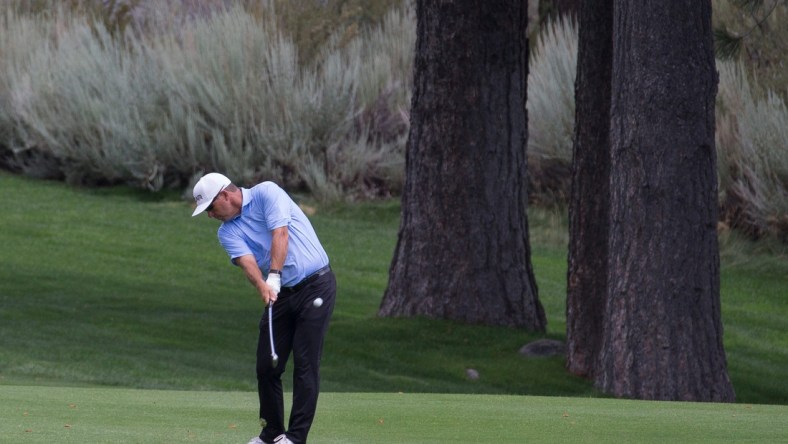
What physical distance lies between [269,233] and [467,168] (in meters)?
9.11

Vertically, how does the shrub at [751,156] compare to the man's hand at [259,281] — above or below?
below

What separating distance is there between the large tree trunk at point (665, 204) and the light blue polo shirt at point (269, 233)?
5.46m

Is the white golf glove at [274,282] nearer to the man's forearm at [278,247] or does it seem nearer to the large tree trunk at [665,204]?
the man's forearm at [278,247]

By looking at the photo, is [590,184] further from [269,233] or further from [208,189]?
[208,189]

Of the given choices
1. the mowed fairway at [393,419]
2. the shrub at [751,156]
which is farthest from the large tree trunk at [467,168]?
the shrub at [751,156]

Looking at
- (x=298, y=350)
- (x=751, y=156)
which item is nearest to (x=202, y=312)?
(x=751, y=156)

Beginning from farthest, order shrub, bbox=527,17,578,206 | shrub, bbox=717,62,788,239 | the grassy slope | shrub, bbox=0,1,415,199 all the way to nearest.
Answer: shrub, bbox=0,1,415,199
shrub, bbox=527,17,578,206
shrub, bbox=717,62,788,239
the grassy slope

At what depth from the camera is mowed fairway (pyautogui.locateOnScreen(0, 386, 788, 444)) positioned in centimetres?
921

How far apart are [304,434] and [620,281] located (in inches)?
231

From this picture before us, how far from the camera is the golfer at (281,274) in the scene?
343 inches

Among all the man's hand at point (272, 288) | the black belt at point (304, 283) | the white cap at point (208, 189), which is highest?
the white cap at point (208, 189)

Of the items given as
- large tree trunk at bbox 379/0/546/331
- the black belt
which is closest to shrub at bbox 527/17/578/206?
large tree trunk at bbox 379/0/546/331

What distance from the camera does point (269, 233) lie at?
350 inches

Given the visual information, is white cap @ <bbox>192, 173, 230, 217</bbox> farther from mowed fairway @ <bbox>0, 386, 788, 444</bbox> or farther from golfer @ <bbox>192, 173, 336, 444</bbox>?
mowed fairway @ <bbox>0, 386, 788, 444</bbox>
